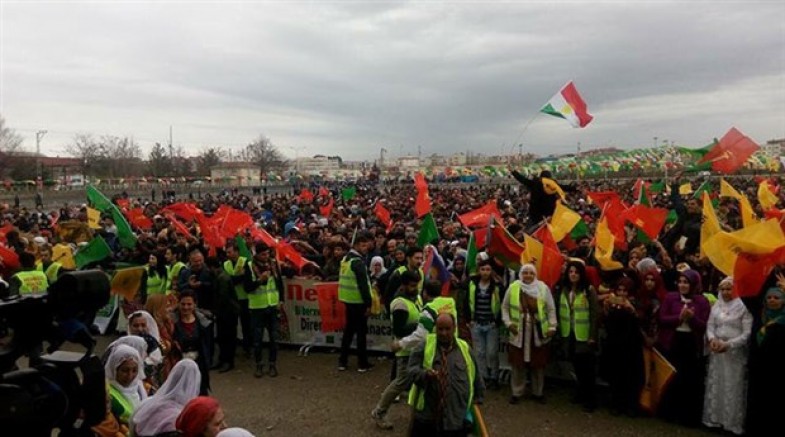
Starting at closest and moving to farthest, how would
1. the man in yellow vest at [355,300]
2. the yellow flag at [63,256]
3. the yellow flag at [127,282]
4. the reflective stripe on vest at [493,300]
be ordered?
the yellow flag at [127,282]
the reflective stripe on vest at [493,300]
the man in yellow vest at [355,300]
the yellow flag at [63,256]

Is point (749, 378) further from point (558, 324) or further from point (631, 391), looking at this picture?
point (558, 324)

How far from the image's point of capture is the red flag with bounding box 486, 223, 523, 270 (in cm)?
771

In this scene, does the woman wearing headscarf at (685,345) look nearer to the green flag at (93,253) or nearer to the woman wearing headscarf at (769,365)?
the woman wearing headscarf at (769,365)

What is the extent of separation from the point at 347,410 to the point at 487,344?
6.04 ft

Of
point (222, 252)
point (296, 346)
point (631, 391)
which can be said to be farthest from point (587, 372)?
point (222, 252)

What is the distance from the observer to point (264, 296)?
812cm

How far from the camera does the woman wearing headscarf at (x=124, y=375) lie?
3869 mm

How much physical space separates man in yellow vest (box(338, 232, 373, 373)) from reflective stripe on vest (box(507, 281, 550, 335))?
1.99 meters

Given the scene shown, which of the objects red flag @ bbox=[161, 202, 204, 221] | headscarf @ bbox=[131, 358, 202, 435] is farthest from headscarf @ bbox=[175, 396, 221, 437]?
red flag @ bbox=[161, 202, 204, 221]

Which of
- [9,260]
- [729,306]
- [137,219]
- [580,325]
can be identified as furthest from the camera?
[137,219]

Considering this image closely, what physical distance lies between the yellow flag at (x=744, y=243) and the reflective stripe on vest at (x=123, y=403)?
5452 mm

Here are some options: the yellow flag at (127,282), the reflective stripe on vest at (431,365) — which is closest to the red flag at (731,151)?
the reflective stripe on vest at (431,365)

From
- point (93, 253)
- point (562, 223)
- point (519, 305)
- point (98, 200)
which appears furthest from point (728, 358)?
point (98, 200)

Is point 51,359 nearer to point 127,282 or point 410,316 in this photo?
point 410,316
